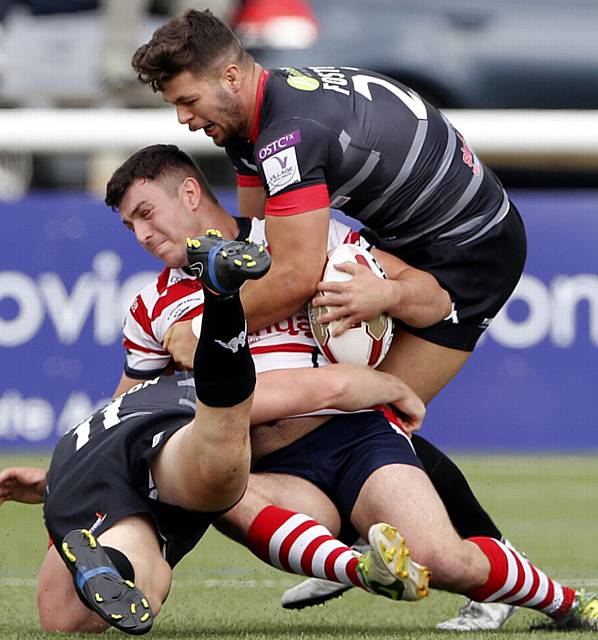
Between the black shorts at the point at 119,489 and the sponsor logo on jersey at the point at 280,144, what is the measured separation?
2.56 ft

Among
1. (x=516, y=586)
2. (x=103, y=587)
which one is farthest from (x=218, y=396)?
(x=516, y=586)

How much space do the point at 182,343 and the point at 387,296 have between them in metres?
0.60

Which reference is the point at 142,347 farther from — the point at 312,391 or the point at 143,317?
the point at 312,391

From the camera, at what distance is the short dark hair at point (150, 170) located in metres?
5.35

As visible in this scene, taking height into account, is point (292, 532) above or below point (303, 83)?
below

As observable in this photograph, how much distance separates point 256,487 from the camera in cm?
514

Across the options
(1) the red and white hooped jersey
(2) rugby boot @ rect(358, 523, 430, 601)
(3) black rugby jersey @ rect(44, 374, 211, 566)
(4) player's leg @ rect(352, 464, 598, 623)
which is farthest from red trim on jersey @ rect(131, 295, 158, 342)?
(2) rugby boot @ rect(358, 523, 430, 601)

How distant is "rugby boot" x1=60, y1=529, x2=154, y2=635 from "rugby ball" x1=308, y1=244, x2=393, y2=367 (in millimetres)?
995

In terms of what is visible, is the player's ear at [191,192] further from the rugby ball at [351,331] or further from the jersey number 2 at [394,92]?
the jersey number 2 at [394,92]

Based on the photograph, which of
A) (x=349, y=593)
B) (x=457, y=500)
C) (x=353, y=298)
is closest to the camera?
(x=353, y=298)

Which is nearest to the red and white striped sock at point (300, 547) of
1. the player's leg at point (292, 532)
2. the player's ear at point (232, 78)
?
the player's leg at point (292, 532)

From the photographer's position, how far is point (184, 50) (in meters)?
5.27

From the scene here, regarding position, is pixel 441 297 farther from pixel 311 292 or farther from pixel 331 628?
pixel 331 628

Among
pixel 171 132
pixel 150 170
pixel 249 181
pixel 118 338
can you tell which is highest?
pixel 150 170
